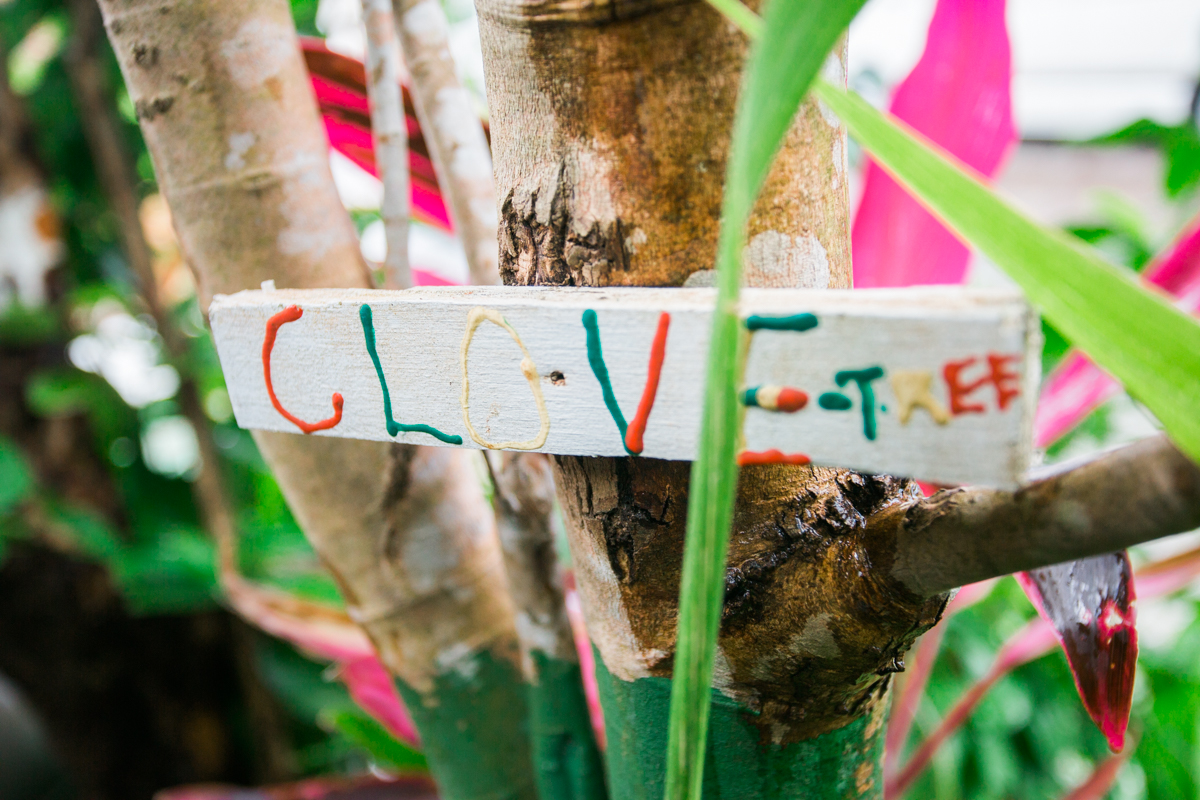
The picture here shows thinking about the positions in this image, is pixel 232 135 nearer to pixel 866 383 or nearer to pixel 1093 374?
pixel 866 383

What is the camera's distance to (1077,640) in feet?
0.71

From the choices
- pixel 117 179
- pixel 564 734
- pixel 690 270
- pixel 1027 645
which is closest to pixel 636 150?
pixel 690 270

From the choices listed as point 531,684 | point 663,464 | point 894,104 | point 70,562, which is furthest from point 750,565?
point 70,562

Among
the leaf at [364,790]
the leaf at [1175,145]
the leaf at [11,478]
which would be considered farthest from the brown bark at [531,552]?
the leaf at [1175,145]

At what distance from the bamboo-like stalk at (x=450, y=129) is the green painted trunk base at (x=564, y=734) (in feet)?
0.56

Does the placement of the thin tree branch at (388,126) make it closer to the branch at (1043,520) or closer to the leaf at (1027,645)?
the branch at (1043,520)

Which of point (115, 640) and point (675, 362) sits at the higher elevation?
point (675, 362)

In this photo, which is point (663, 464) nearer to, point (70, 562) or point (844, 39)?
point (844, 39)

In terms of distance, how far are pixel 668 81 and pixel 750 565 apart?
14 centimetres

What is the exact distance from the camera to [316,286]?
305 mm

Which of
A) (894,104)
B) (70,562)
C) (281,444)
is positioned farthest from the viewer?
(70,562)

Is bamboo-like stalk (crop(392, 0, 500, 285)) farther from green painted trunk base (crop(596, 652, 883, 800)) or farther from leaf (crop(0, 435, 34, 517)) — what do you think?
leaf (crop(0, 435, 34, 517))

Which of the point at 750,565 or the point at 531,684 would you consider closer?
the point at 750,565

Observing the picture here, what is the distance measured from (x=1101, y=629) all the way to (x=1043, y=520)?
0.08 meters
